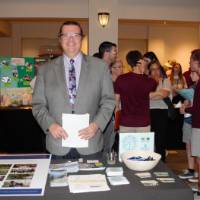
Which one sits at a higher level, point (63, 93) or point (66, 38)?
point (66, 38)

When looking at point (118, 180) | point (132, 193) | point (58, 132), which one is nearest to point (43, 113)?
point (58, 132)

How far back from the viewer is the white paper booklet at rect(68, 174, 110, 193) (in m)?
1.51

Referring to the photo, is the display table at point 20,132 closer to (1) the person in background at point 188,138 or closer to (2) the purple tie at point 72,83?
(1) the person in background at point 188,138

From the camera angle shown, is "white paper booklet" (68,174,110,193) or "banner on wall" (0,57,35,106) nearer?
"white paper booklet" (68,174,110,193)

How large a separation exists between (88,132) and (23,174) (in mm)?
448

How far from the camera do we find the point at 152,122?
4438mm

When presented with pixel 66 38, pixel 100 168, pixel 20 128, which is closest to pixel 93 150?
pixel 100 168

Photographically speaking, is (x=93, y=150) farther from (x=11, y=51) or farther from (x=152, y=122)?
(x=11, y=51)

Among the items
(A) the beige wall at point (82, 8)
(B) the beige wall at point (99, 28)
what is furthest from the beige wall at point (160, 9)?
(B) the beige wall at point (99, 28)

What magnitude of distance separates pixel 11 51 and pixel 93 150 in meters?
8.78

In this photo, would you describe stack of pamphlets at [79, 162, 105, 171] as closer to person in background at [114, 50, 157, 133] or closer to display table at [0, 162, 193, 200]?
display table at [0, 162, 193, 200]

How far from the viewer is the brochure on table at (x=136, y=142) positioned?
78.3 inches

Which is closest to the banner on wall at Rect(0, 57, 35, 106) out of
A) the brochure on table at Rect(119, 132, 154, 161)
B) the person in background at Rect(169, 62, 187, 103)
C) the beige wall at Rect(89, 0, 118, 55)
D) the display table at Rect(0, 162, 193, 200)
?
the person in background at Rect(169, 62, 187, 103)

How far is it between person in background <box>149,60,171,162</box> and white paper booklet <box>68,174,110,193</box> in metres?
2.42
